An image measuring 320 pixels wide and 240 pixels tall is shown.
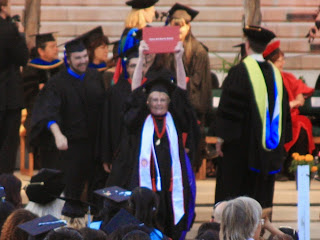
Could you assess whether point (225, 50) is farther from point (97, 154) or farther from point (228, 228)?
point (228, 228)

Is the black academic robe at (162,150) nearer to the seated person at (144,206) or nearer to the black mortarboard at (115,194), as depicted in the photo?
the black mortarboard at (115,194)

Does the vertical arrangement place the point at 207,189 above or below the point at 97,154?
below

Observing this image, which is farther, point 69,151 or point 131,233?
point 69,151

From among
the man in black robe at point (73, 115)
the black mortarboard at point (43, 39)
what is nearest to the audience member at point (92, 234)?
the man in black robe at point (73, 115)

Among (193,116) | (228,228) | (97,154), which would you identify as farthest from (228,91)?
(228,228)

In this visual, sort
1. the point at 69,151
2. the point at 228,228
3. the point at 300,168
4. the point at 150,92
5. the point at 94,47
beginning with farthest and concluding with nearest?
1. the point at 94,47
2. the point at 69,151
3. the point at 150,92
4. the point at 300,168
5. the point at 228,228

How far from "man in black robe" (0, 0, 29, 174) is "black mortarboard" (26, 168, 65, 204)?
5.88 ft

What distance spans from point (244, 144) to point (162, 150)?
0.80 m

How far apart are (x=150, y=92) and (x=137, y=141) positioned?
0.43 meters

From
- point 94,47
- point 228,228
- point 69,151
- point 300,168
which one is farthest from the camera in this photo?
point 94,47

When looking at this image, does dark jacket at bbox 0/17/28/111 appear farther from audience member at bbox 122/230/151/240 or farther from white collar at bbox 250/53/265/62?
audience member at bbox 122/230/151/240

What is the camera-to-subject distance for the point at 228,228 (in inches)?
284

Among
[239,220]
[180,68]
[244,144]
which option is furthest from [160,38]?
[239,220]

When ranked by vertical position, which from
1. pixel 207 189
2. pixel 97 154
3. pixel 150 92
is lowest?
pixel 207 189
